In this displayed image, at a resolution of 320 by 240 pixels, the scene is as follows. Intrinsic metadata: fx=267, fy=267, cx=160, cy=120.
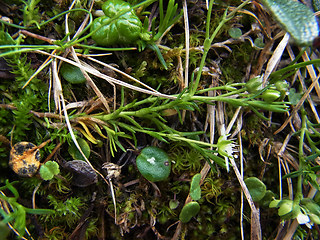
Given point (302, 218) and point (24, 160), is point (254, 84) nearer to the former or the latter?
point (302, 218)

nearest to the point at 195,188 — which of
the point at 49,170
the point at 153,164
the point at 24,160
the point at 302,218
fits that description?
the point at 153,164

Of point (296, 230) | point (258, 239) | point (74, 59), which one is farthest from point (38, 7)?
point (296, 230)

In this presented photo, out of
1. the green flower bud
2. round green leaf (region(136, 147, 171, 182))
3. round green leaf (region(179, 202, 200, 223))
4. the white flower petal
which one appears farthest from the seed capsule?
the white flower petal

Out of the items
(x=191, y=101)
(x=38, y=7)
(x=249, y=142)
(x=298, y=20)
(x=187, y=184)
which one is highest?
(x=298, y=20)

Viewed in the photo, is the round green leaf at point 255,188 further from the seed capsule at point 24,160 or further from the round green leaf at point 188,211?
the seed capsule at point 24,160

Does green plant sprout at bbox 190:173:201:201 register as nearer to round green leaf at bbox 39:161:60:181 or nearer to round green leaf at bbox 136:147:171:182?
round green leaf at bbox 136:147:171:182

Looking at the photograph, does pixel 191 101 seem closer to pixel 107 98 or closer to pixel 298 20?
pixel 107 98

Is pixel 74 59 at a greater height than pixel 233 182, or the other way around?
pixel 74 59
